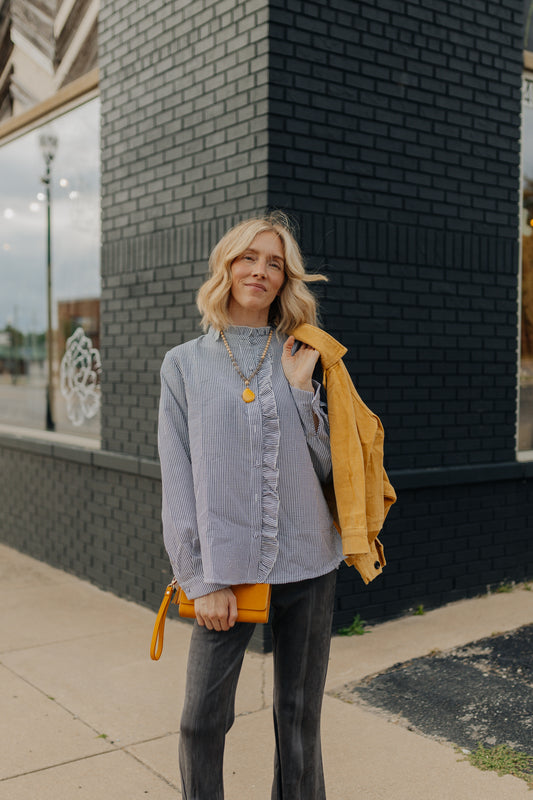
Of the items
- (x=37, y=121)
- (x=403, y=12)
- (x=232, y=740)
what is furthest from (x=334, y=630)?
(x=37, y=121)

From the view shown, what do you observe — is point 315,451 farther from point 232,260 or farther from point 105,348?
point 105,348

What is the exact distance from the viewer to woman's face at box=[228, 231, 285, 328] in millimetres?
2467

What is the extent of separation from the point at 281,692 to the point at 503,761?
4.28ft

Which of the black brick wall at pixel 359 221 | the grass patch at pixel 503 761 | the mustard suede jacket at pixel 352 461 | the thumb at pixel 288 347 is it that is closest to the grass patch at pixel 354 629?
the black brick wall at pixel 359 221

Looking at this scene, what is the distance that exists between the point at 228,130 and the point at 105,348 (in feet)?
6.07

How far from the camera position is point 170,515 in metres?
2.40

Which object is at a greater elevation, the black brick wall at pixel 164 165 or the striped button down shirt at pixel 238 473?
the black brick wall at pixel 164 165

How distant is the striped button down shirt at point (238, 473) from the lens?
7.76 ft

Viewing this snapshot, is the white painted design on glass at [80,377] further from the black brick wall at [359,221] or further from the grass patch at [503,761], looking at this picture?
the grass patch at [503,761]

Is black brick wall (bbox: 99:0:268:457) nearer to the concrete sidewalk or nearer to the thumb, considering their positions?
the concrete sidewalk

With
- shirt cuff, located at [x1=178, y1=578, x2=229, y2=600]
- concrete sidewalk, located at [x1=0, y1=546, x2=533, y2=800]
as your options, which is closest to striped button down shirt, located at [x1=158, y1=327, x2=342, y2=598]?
shirt cuff, located at [x1=178, y1=578, x2=229, y2=600]

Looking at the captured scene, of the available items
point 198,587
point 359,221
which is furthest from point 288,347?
point 359,221

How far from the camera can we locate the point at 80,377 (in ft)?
21.4

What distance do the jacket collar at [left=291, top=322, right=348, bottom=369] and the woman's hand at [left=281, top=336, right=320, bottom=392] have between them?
0.9 inches
